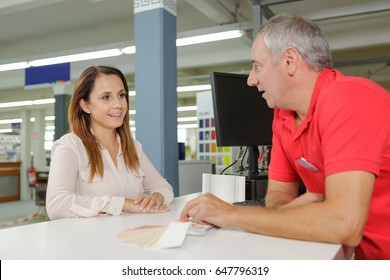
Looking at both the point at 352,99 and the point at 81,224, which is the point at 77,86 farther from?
the point at 352,99

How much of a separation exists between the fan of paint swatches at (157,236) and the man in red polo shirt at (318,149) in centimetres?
13

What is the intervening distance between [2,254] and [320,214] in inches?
34.0

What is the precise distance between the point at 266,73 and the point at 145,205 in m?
0.77

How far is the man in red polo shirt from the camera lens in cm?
103

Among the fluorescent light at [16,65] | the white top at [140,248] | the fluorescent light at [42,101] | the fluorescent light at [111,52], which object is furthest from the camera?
→ the fluorescent light at [42,101]

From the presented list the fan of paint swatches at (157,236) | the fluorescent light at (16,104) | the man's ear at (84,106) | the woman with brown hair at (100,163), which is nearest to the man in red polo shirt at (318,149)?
the fan of paint swatches at (157,236)

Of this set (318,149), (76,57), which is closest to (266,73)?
(318,149)

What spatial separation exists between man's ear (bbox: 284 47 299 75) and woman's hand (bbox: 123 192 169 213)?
817 millimetres

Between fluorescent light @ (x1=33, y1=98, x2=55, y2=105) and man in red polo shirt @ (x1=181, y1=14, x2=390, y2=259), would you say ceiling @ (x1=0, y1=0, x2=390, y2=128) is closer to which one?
man in red polo shirt @ (x1=181, y1=14, x2=390, y2=259)

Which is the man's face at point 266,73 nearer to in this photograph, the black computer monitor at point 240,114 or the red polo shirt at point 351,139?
the red polo shirt at point 351,139

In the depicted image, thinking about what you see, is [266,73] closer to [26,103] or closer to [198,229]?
[198,229]

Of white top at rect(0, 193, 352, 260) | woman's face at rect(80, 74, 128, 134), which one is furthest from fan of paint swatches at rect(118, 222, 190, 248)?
woman's face at rect(80, 74, 128, 134)

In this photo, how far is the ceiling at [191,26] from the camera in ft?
16.1
